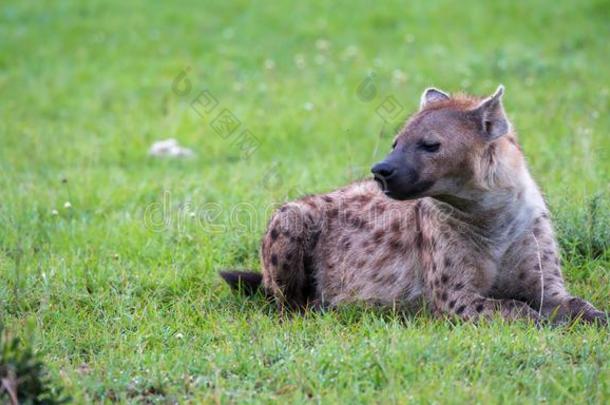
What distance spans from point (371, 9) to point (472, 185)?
860 cm

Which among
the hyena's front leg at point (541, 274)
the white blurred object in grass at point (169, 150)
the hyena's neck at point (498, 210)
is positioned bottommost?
the white blurred object in grass at point (169, 150)

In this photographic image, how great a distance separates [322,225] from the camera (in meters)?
5.68

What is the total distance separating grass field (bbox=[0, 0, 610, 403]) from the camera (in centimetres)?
409

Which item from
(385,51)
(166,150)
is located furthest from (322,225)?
(385,51)

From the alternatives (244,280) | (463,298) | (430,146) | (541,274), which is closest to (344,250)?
(244,280)

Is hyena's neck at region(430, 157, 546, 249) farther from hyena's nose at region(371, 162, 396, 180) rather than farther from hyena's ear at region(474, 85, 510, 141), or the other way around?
hyena's nose at region(371, 162, 396, 180)

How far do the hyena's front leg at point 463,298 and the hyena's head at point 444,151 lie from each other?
16.1 inches

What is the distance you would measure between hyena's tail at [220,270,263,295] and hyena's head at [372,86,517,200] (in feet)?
3.70

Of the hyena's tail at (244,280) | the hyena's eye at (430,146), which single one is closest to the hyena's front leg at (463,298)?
the hyena's eye at (430,146)

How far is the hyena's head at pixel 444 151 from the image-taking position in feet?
15.5

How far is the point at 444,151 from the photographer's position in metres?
4.78

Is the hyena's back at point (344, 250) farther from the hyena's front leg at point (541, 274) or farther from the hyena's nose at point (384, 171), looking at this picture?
the hyena's nose at point (384, 171)

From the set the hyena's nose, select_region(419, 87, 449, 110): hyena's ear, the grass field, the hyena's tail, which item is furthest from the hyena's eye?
the hyena's tail

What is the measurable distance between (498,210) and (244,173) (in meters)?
3.20
